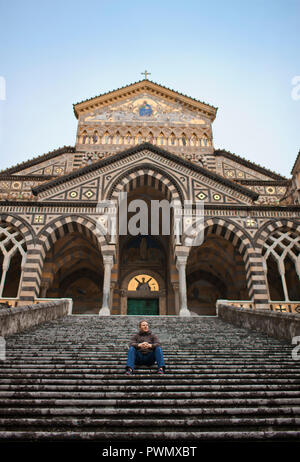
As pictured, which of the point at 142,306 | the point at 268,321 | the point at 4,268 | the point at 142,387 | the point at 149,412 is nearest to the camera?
the point at 149,412

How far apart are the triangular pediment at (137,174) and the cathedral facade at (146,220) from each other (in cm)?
6

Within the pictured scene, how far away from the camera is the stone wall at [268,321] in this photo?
7898 millimetres

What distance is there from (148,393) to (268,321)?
5.39 m

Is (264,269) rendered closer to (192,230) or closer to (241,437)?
(192,230)

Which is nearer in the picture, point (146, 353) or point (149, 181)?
point (146, 353)

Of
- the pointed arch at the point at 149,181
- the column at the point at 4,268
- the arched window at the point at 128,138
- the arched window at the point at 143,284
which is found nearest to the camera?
the column at the point at 4,268

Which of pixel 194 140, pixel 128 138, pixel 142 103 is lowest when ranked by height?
pixel 128 138

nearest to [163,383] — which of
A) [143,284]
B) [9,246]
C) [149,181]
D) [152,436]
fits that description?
[152,436]

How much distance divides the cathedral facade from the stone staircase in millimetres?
7647

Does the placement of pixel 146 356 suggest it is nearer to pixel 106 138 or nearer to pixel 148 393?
pixel 148 393

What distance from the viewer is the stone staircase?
3992mm

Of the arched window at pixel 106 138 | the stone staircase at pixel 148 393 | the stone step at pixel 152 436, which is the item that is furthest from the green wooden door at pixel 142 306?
the stone step at pixel 152 436

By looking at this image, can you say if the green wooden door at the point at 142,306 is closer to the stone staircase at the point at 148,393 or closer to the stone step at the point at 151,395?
the stone staircase at the point at 148,393

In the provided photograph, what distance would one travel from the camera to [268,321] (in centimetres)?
903
